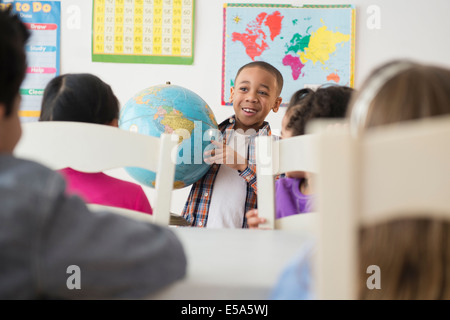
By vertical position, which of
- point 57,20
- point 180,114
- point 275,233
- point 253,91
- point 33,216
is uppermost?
point 57,20

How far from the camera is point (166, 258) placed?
515mm

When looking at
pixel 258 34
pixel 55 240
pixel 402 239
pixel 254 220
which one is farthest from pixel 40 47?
pixel 402 239

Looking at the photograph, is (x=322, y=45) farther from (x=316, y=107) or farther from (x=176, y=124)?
(x=176, y=124)

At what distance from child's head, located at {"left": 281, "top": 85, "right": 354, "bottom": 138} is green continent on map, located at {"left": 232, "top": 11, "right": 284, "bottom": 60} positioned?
1562mm

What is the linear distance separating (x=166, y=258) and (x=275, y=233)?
1.34ft

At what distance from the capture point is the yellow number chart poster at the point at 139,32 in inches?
120

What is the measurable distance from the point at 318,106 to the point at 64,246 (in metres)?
1.11

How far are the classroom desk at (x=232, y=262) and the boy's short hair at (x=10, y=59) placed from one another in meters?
0.28

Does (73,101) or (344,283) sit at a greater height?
(73,101)

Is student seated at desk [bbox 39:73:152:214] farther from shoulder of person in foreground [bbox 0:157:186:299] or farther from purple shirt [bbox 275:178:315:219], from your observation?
shoulder of person in foreground [bbox 0:157:186:299]

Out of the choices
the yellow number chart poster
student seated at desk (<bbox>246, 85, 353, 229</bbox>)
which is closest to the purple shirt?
student seated at desk (<bbox>246, 85, 353, 229</bbox>)

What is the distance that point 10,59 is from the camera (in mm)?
506
